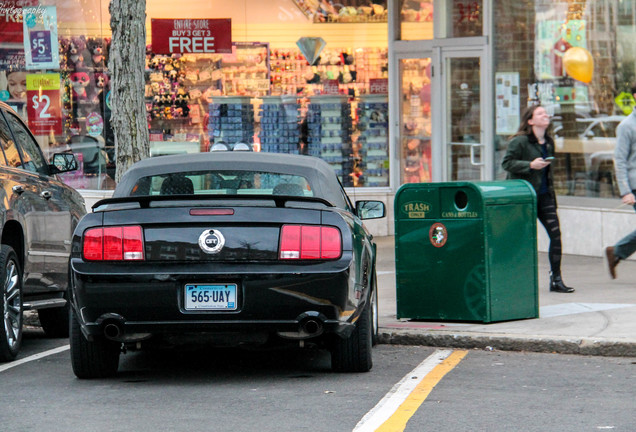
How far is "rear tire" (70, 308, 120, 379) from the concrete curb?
2.24 meters

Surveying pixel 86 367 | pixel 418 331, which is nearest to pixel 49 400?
pixel 86 367

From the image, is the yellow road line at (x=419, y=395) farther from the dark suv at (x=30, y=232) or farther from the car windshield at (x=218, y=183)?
the dark suv at (x=30, y=232)

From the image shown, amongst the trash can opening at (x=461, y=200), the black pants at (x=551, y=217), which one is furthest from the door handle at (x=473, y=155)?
the trash can opening at (x=461, y=200)

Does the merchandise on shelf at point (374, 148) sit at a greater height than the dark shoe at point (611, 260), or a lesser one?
greater

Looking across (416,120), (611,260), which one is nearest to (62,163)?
(611,260)

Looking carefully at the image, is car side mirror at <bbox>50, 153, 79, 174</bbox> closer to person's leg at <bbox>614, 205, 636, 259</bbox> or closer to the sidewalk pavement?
the sidewalk pavement

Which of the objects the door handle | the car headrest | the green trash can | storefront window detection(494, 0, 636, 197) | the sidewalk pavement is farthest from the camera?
the door handle

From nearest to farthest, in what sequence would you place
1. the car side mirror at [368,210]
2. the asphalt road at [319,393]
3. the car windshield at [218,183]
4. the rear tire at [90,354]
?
the asphalt road at [319,393] → the rear tire at [90,354] → the car windshield at [218,183] → the car side mirror at [368,210]

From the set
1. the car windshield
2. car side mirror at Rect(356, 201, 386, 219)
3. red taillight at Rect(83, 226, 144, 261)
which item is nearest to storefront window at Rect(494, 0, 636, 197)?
car side mirror at Rect(356, 201, 386, 219)

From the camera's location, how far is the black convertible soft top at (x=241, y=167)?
7.54m

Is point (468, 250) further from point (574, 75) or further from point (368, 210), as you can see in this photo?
point (574, 75)

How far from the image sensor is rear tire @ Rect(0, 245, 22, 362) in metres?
7.85

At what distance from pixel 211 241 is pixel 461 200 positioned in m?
2.68

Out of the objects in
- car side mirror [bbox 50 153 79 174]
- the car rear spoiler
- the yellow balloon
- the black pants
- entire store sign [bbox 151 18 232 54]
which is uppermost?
entire store sign [bbox 151 18 232 54]
